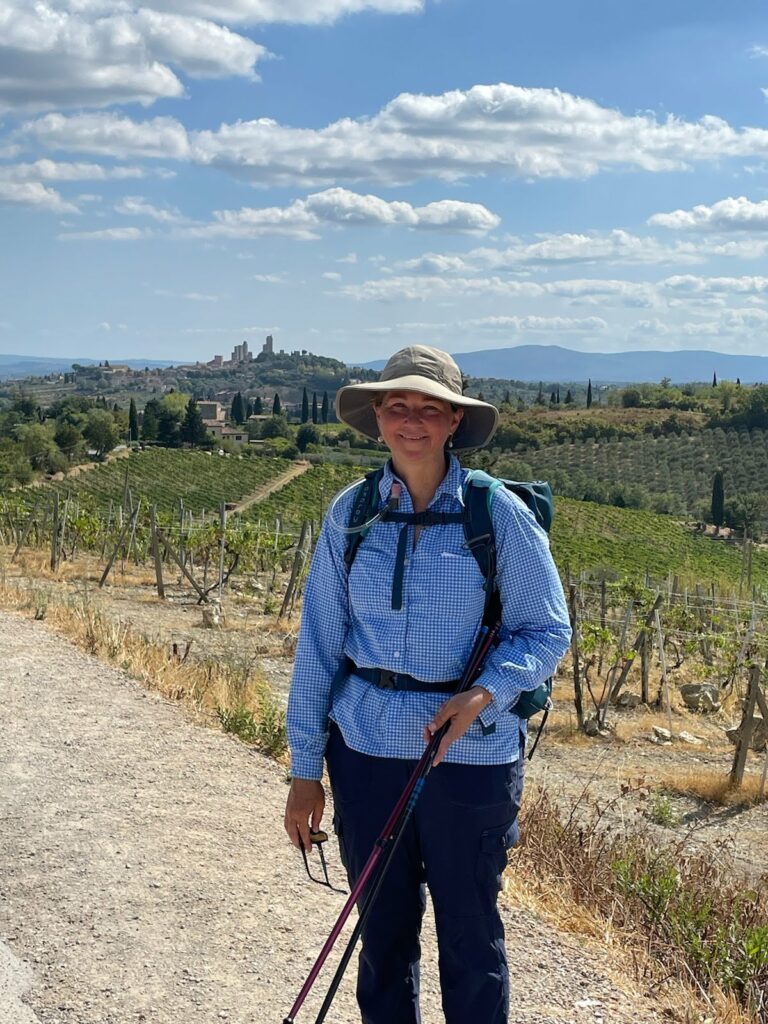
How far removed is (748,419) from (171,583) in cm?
6616

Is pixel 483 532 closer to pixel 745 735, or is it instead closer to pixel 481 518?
pixel 481 518

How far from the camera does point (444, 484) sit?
2230 millimetres

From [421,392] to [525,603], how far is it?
478 millimetres

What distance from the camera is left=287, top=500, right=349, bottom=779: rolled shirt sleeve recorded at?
2273 mm

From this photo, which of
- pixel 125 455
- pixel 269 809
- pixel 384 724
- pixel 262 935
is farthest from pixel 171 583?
pixel 125 455

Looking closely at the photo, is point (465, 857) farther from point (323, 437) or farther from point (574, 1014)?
point (323, 437)

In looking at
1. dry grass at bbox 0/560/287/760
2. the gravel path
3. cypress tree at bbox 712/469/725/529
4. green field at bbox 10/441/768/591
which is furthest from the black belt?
cypress tree at bbox 712/469/725/529

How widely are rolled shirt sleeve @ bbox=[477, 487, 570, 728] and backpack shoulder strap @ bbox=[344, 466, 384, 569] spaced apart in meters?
0.26

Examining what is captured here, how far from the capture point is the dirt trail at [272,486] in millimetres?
50916

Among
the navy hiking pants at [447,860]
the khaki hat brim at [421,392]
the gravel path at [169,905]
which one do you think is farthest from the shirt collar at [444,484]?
the gravel path at [169,905]

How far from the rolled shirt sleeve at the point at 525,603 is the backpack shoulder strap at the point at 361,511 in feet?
0.84

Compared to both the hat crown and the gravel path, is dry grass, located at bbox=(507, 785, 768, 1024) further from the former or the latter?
the hat crown

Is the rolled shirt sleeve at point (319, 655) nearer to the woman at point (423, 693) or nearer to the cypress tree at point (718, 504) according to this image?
the woman at point (423, 693)

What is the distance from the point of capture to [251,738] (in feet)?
17.7
